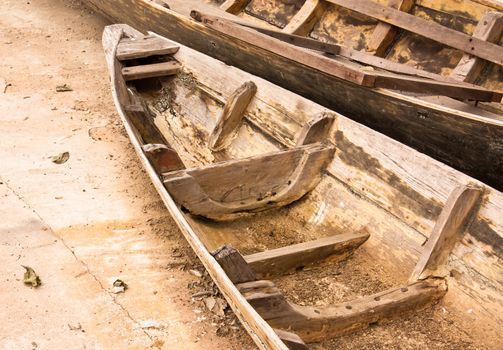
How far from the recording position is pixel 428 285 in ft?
11.8

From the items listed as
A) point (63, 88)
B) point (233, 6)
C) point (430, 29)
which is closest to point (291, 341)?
point (430, 29)

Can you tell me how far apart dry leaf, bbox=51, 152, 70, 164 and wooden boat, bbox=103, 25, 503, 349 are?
778 mm

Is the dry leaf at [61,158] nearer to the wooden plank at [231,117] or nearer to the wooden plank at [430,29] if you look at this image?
the wooden plank at [231,117]

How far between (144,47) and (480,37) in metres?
2.63

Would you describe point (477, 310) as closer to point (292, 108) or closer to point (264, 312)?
point (264, 312)

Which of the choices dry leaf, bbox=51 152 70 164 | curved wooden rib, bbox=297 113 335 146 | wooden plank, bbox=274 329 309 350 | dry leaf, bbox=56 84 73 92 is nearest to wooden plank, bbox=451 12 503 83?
curved wooden rib, bbox=297 113 335 146

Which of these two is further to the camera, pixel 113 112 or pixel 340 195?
pixel 113 112

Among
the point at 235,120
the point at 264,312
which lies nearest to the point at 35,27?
the point at 235,120

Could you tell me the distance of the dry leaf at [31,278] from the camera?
13.3 feet

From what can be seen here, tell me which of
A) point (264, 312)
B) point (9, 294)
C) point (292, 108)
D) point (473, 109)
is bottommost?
point (9, 294)

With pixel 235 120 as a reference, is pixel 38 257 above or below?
below

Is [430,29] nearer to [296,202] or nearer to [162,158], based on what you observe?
[296,202]

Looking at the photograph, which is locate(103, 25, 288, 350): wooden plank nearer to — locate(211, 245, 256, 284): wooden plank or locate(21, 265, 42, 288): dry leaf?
locate(211, 245, 256, 284): wooden plank

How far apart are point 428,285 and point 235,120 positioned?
6.80 ft
